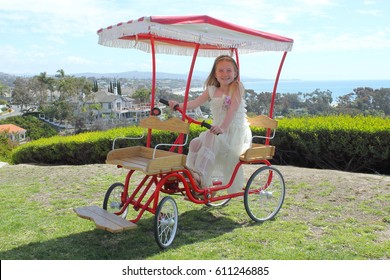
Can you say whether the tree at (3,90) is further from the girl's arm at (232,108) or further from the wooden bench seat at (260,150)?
the girl's arm at (232,108)

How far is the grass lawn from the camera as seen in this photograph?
4176 mm

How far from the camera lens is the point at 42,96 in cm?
7550

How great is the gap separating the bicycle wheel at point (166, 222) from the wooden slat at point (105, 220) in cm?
25

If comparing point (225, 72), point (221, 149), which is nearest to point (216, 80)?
point (225, 72)

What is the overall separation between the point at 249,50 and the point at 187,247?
2.74m

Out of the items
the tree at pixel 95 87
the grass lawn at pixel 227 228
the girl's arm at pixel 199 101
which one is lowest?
the tree at pixel 95 87

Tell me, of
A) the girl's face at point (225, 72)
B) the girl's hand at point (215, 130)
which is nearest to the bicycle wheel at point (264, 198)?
the girl's hand at point (215, 130)

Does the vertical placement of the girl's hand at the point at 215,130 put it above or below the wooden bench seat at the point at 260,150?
above

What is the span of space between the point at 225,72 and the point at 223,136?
0.69 m

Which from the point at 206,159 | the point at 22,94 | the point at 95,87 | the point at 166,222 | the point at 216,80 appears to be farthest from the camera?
the point at 22,94

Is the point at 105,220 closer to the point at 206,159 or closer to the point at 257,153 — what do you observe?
the point at 206,159

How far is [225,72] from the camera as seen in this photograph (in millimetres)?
4934

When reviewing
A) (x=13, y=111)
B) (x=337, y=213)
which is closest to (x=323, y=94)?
(x=337, y=213)

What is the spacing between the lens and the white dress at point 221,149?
482 cm
